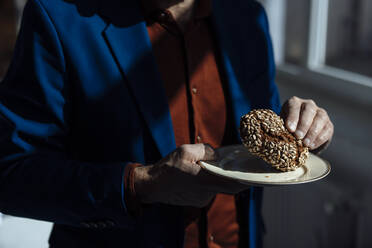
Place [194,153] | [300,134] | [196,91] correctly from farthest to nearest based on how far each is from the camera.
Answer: [196,91], [300,134], [194,153]

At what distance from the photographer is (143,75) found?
112 centimetres

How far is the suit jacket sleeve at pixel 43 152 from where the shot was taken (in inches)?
40.9

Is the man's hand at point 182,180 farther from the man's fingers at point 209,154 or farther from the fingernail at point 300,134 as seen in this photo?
the fingernail at point 300,134

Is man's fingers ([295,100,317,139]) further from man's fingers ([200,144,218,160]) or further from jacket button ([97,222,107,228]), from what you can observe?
jacket button ([97,222,107,228])

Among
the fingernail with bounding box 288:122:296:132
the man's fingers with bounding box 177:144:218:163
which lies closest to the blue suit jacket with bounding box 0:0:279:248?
the man's fingers with bounding box 177:144:218:163

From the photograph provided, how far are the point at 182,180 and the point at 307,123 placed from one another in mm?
358

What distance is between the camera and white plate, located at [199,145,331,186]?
92cm

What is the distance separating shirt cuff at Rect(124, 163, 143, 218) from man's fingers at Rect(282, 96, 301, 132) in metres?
0.39

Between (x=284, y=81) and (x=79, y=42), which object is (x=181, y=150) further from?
(x=284, y=81)

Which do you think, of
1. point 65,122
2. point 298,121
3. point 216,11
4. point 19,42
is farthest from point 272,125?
point 19,42

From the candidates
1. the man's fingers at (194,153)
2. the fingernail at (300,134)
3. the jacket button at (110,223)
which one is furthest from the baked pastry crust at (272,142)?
the jacket button at (110,223)

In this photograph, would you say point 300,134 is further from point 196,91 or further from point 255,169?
point 196,91

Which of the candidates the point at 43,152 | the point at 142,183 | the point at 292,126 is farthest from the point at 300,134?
the point at 43,152

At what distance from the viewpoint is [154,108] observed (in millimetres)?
1121
